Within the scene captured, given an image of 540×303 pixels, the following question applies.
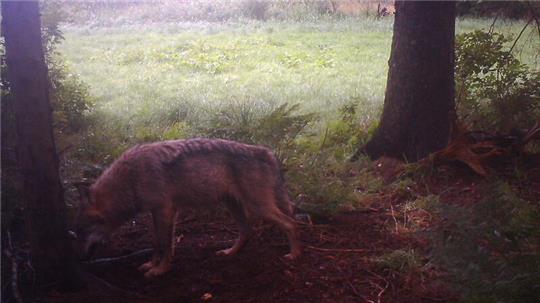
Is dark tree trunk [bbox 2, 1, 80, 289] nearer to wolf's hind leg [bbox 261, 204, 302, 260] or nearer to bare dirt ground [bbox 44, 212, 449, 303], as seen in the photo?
bare dirt ground [bbox 44, 212, 449, 303]

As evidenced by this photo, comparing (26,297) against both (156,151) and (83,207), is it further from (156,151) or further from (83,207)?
(156,151)

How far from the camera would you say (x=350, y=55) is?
977 centimetres

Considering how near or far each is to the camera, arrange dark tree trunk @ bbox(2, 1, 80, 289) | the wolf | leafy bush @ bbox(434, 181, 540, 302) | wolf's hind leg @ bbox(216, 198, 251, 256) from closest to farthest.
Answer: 1. leafy bush @ bbox(434, 181, 540, 302)
2. dark tree trunk @ bbox(2, 1, 80, 289)
3. the wolf
4. wolf's hind leg @ bbox(216, 198, 251, 256)

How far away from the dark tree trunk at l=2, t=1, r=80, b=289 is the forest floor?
24cm

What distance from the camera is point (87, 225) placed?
4031 millimetres

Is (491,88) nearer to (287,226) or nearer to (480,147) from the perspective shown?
(480,147)

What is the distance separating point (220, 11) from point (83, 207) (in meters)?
4.97

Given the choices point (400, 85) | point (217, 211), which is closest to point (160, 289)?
point (217, 211)

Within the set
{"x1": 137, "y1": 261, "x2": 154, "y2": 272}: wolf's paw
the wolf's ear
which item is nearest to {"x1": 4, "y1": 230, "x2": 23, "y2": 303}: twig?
the wolf's ear

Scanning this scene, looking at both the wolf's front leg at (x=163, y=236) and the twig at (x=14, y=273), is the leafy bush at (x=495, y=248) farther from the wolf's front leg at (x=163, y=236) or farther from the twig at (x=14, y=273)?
the twig at (x=14, y=273)

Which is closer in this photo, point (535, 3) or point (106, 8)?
point (106, 8)

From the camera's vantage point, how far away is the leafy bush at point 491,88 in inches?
273

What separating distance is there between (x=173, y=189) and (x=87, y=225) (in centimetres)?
61

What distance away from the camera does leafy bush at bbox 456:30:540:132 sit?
22.7 feet
